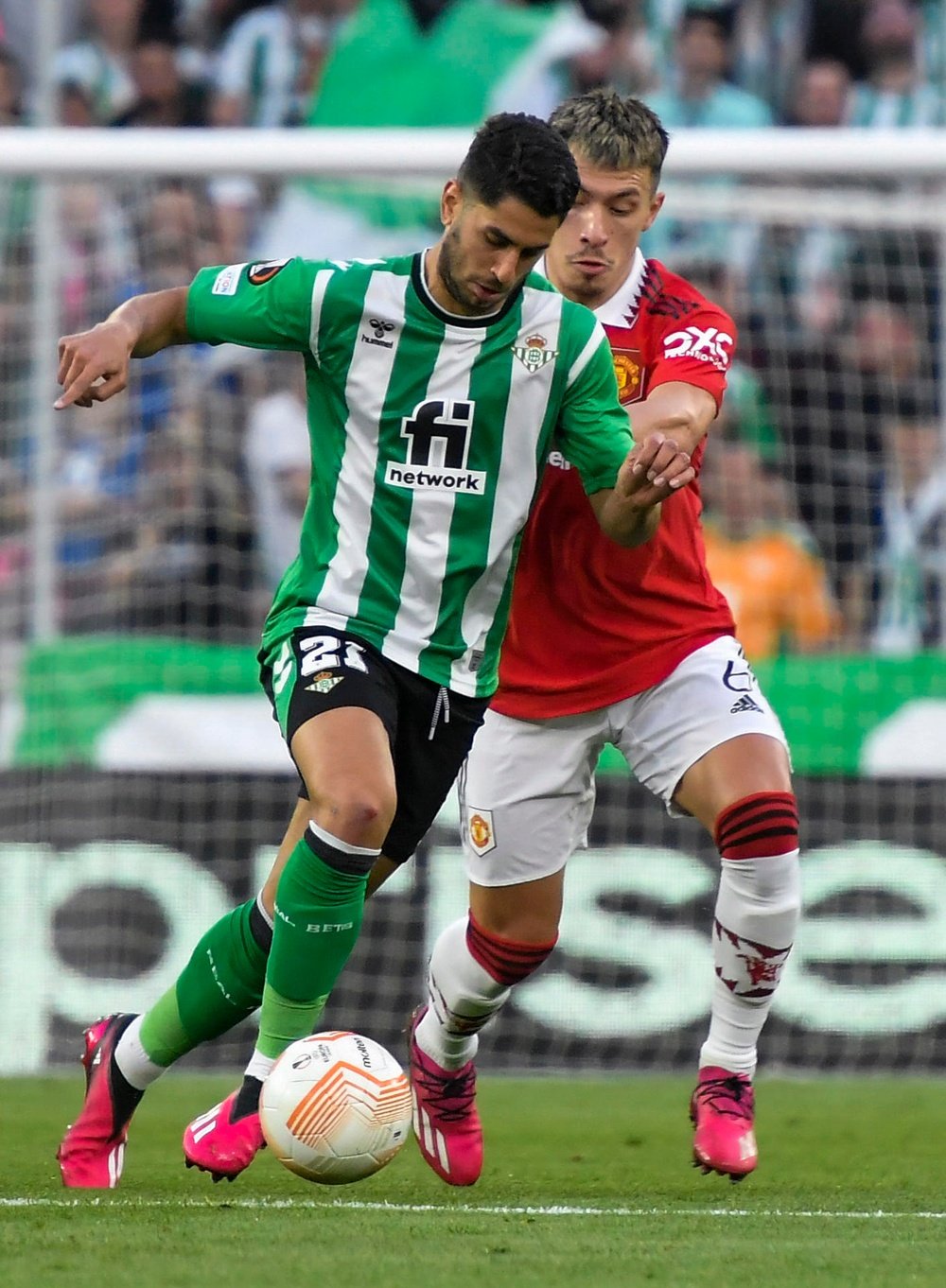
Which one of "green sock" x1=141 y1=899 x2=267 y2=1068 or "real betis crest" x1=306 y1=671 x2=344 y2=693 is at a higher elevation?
"real betis crest" x1=306 y1=671 x2=344 y2=693

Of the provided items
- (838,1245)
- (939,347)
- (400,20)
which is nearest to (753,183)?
(939,347)

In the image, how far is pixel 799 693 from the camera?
827cm

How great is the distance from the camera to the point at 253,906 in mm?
4656

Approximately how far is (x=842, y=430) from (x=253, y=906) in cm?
540

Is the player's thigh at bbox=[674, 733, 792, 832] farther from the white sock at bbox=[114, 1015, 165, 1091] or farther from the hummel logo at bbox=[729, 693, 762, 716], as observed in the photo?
the white sock at bbox=[114, 1015, 165, 1091]

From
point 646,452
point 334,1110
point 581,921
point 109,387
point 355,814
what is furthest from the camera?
point 581,921

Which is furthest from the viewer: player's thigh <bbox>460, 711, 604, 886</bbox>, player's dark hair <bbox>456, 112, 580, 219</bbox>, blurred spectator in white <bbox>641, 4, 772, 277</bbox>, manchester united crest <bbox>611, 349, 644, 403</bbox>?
blurred spectator in white <bbox>641, 4, 772, 277</bbox>

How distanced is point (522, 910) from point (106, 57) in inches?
281

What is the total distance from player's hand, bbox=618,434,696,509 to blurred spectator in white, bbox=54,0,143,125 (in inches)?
288

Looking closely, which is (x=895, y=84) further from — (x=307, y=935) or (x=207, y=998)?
(x=307, y=935)

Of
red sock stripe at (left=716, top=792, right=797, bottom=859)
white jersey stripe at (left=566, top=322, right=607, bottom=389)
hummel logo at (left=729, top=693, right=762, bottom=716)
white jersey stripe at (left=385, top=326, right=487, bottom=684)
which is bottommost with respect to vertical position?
red sock stripe at (left=716, top=792, right=797, bottom=859)

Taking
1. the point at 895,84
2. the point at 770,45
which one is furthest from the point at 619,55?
the point at 895,84

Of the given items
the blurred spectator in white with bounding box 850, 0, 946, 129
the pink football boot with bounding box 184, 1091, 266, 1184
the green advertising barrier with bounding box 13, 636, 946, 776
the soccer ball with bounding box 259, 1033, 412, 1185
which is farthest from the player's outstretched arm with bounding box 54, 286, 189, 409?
the blurred spectator in white with bounding box 850, 0, 946, 129

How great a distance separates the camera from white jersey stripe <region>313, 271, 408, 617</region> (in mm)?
4430
